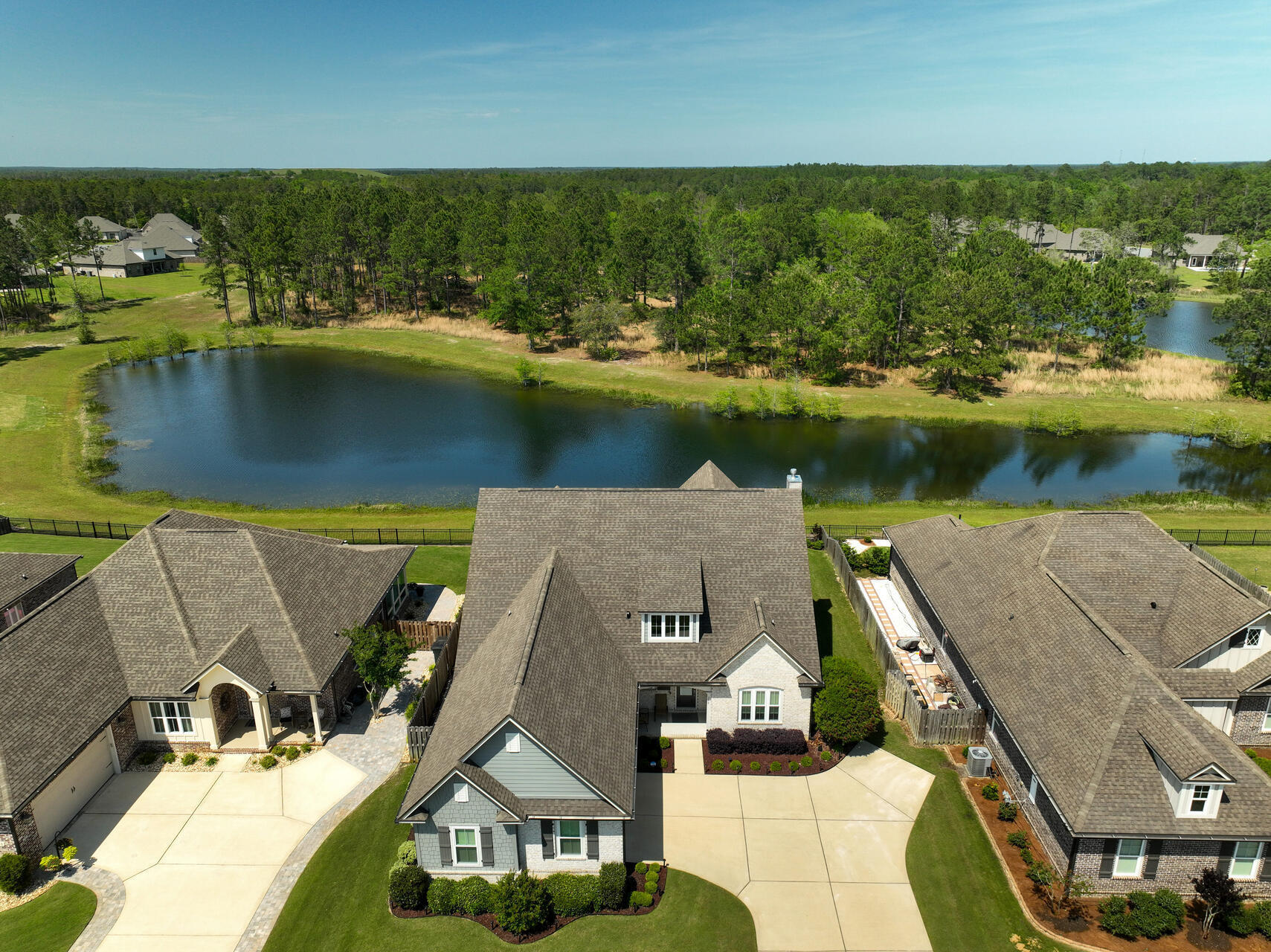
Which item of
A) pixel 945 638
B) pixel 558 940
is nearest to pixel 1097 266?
pixel 945 638

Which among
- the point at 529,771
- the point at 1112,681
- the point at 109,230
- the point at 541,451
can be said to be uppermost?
the point at 109,230

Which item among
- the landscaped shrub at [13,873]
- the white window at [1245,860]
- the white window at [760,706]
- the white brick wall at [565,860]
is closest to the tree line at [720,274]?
the white window at [760,706]

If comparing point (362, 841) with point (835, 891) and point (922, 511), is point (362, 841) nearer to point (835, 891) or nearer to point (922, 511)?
point (835, 891)

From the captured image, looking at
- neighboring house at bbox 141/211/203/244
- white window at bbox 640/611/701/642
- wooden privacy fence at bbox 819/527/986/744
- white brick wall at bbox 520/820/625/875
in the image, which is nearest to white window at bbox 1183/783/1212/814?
wooden privacy fence at bbox 819/527/986/744

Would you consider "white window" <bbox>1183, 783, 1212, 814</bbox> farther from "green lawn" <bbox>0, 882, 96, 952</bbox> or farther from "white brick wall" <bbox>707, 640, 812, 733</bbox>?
"green lawn" <bbox>0, 882, 96, 952</bbox>

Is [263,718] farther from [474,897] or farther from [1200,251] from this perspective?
[1200,251]

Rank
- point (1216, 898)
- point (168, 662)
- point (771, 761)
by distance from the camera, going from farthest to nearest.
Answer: point (168, 662) → point (771, 761) → point (1216, 898)

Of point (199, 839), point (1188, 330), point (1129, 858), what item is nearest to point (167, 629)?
point (199, 839)
